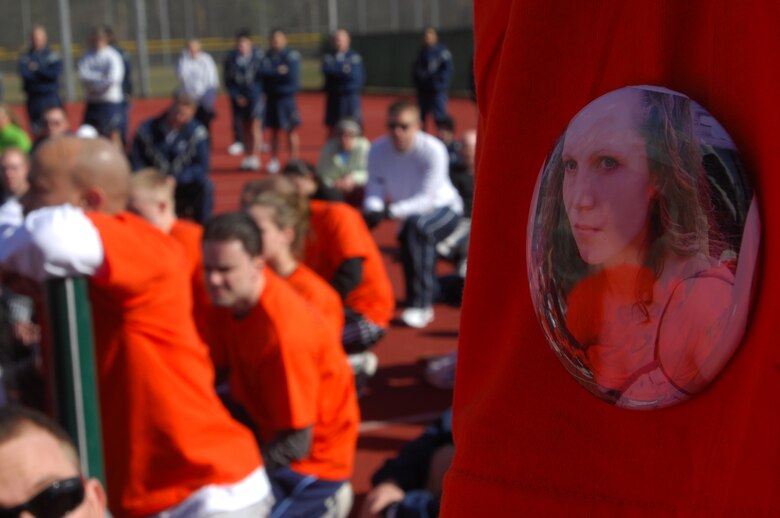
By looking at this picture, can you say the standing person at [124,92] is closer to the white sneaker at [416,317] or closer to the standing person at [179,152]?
the standing person at [179,152]

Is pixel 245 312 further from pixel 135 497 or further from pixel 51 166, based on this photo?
pixel 51 166

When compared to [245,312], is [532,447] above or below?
above

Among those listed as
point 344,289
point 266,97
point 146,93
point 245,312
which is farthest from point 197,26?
point 245,312

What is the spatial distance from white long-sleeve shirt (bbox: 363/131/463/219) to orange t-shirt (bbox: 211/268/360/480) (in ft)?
12.6

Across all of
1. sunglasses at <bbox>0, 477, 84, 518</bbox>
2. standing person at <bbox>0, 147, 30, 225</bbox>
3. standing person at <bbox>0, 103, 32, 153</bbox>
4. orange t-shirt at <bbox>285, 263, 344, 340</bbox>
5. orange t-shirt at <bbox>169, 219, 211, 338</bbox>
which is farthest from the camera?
standing person at <bbox>0, 103, 32, 153</bbox>

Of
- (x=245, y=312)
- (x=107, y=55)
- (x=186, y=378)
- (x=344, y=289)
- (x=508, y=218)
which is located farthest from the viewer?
(x=107, y=55)

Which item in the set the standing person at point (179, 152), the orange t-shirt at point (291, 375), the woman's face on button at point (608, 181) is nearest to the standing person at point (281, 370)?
the orange t-shirt at point (291, 375)

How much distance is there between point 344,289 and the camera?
572 cm

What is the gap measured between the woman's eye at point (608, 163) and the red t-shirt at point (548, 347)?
67 millimetres

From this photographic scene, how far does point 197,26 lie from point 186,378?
29.9m

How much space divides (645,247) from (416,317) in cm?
662

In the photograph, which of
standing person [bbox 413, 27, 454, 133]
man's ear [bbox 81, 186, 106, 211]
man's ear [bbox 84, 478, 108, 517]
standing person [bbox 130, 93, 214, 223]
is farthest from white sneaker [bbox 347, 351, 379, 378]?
standing person [bbox 413, 27, 454, 133]

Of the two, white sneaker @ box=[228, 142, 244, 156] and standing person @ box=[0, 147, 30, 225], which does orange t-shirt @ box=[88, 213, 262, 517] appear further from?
white sneaker @ box=[228, 142, 244, 156]

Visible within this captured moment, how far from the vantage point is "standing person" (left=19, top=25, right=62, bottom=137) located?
15500mm
